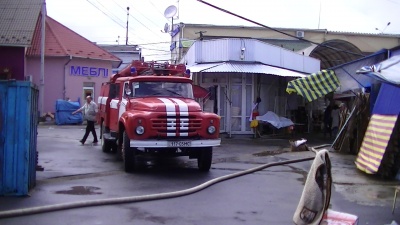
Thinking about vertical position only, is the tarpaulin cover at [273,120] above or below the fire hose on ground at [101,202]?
above

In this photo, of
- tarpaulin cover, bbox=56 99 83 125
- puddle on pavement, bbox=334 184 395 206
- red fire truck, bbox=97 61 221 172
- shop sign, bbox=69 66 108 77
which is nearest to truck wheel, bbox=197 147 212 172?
red fire truck, bbox=97 61 221 172

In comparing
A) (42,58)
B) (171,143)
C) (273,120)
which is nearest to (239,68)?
(273,120)

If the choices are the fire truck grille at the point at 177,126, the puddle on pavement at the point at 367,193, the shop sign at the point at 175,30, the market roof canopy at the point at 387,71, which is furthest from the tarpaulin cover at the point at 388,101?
the shop sign at the point at 175,30

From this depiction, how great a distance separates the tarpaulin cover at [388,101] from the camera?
12.0 m

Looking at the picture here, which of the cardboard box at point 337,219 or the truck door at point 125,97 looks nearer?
the cardboard box at point 337,219

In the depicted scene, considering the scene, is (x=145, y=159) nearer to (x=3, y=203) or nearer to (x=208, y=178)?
→ (x=208, y=178)

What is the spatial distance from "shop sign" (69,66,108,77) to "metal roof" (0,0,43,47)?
357 inches

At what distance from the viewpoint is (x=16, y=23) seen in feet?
75.8

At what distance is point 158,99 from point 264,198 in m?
4.14

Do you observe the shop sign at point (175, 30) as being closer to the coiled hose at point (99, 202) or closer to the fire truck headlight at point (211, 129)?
the fire truck headlight at point (211, 129)

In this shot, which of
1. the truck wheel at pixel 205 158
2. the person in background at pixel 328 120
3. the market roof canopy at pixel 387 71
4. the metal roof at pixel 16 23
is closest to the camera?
the market roof canopy at pixel 387 71

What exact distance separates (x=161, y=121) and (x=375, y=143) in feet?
17.2

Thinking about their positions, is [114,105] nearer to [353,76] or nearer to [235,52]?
[353,76]

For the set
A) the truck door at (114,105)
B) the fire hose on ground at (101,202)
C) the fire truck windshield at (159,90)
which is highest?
the fire truck windshield at (159,90)
